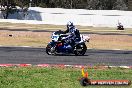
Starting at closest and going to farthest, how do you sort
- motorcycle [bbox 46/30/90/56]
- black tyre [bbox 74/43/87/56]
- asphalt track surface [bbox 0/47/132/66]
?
asphalt track surface [bbox 0/47/132/66]
motorcycle [bbox 46/30/90/56]
black tyre [bbox 74/43/87/56]

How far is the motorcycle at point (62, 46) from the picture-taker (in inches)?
778

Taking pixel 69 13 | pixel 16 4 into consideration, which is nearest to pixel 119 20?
pixel 69 13

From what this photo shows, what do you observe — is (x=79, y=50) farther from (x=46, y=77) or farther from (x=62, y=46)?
(x=46, y=77)

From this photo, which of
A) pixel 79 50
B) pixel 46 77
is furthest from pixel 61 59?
pixel 46 77

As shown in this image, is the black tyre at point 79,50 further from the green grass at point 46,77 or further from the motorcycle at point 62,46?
the green grass at point 46,77

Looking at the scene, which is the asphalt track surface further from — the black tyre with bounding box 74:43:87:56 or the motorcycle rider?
the motorcycle rider

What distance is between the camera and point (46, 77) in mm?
11352

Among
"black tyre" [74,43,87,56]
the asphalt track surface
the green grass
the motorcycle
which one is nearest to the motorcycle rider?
the motorcycle

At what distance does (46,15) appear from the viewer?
67.8 metres

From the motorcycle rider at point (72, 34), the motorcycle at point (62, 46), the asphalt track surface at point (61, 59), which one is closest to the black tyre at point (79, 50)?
the motorcycle at point (62, 46)

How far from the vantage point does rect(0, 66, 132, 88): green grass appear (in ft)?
32.7

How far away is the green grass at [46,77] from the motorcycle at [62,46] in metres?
6.48

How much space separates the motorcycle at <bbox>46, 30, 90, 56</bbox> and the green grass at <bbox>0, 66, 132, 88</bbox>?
6480mm

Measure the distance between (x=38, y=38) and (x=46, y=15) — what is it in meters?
35.4
